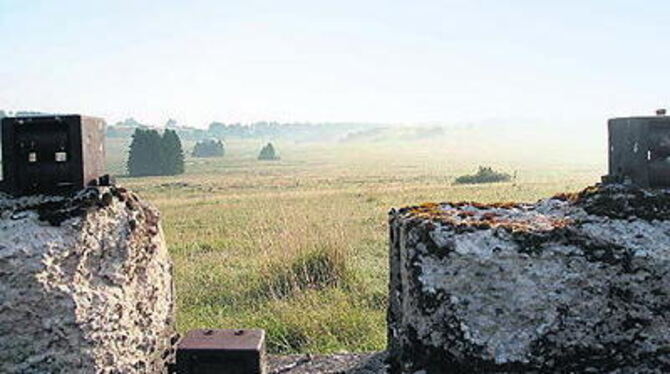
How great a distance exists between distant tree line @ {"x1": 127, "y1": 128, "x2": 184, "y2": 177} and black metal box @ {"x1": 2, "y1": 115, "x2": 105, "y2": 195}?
62635mm

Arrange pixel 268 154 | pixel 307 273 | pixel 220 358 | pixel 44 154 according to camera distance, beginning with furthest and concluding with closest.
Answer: pixel 268 154 < pixel 307 273 < pixel 220 358 < pixel 44 154

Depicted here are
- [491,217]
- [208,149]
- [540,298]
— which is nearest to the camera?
→ [540,298]

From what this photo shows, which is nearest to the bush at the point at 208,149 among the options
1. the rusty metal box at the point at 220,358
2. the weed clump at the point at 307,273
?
the weed clump at the point at 307,273

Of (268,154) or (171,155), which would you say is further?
(268,154)

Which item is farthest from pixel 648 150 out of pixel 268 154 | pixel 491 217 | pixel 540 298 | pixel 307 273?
pixel 268 154

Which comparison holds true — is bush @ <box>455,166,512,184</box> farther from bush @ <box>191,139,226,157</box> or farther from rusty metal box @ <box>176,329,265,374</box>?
bush @ <box>191,139,226,157</box>

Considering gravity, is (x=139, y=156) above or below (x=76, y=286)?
above

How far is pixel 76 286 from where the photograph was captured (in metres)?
3.73

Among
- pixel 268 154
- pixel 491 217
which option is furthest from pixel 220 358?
pixel 268 154

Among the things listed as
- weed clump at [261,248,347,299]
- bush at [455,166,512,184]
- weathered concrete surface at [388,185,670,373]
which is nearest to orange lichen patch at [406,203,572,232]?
weathered concrete surface at [388,185,670,373]

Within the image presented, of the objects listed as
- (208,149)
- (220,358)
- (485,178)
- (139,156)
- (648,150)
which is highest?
(208,149)

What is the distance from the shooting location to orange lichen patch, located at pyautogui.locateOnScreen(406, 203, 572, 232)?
378 centimetres

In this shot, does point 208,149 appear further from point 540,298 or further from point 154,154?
point 540,298

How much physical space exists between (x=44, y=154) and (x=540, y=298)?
10.1 feet
